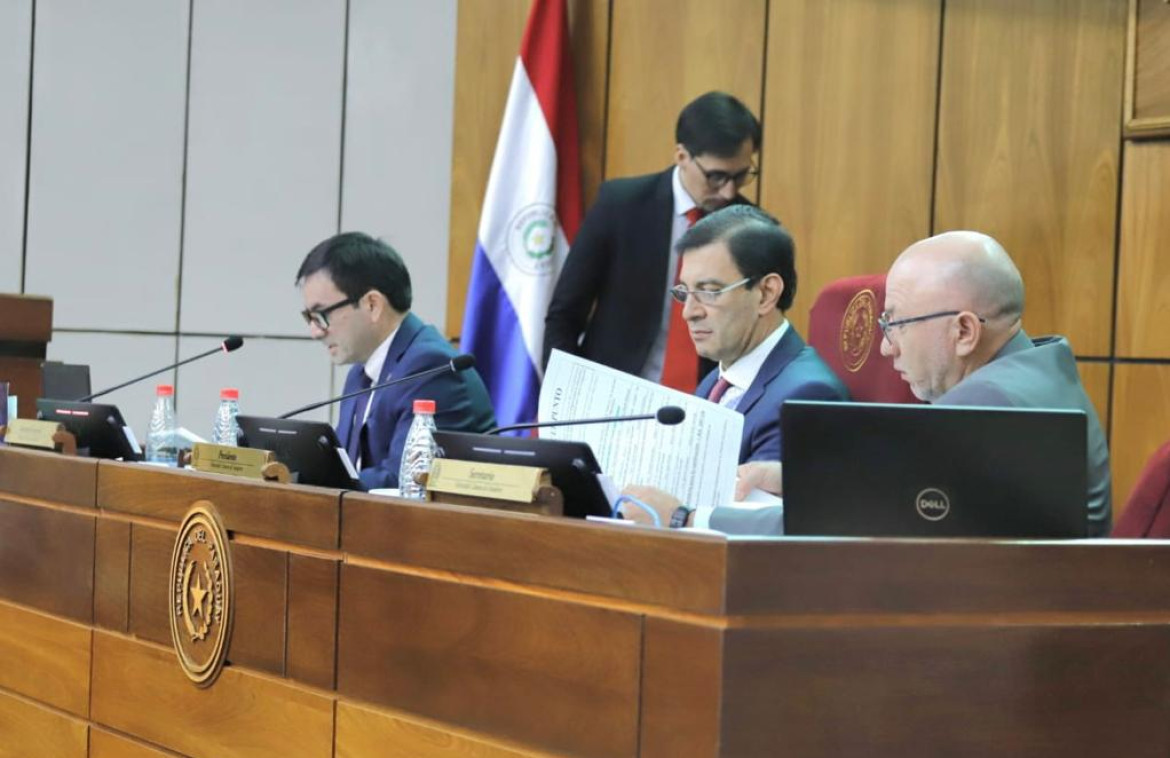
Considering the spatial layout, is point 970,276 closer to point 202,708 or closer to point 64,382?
point 202,708

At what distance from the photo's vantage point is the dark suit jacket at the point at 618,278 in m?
4.48

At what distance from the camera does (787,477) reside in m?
2.02

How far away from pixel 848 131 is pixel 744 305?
1.43 meters

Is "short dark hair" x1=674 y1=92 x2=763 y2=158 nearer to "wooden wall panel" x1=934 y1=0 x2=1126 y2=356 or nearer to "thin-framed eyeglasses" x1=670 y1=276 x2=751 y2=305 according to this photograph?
"wooden wall panel" x1=934 y1=0 x2=1126 y2=356

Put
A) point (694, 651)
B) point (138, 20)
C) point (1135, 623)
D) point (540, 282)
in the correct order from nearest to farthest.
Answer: point (694, 651), point (1135, 623), point (540, 282), point (138, 20)

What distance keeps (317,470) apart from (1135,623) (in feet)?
5.04

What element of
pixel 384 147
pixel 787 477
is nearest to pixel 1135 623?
pixel 787 477

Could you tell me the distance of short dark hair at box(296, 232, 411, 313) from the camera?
399cm

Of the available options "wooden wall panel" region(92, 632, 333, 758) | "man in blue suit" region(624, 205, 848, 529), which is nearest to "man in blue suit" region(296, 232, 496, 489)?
"man in blue suit" region(624, 205, 848, 529)

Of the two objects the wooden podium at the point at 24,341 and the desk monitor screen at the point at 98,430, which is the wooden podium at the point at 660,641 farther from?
the wooden podium at the point at 24,341

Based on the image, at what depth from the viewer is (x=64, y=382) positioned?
436 centimetres

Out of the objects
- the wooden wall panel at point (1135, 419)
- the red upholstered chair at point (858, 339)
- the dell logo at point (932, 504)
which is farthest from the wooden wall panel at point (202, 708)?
the wooden wall panel at point (1135, 419)

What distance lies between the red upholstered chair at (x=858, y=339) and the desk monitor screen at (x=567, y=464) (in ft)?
3.79

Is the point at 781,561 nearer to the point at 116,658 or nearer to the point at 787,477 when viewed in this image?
the point at 787,477
